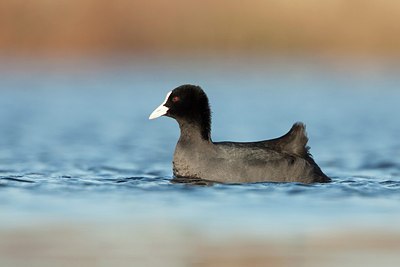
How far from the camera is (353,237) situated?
30.4 ft

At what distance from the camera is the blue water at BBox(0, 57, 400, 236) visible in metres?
10.3

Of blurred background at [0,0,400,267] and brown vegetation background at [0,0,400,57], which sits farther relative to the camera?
brown vegetation background at [0,0,400,57]

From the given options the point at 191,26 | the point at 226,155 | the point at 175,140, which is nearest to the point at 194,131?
the point at 226,155

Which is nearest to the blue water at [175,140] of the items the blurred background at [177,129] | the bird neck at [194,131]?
the blurred background at [177,129]

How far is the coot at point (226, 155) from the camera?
11844 millimetres

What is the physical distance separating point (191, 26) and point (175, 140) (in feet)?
46.1

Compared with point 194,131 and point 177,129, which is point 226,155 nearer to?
point 194,131

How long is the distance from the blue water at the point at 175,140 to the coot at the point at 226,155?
0.84ft

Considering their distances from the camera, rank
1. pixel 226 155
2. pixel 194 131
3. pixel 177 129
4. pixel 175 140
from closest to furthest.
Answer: pixel 226 155 → pixel 194 131 → pixel 175 140 → pixel 177 129

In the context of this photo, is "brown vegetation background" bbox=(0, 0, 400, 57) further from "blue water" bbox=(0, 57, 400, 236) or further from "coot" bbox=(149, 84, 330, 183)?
"coot" bbox=(149, 84, 330, 183)

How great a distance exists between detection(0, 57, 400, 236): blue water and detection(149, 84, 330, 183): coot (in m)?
0.26

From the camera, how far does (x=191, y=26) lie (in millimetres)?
33281

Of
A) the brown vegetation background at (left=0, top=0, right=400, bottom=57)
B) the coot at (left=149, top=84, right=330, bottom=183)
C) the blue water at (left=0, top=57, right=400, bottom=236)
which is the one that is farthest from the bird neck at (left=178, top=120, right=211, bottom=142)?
the brown vegetation background at (left=0, top=0, right=400, bottom=57)

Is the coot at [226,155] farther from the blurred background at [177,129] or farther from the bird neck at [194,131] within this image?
the blurred background at [177,129]
